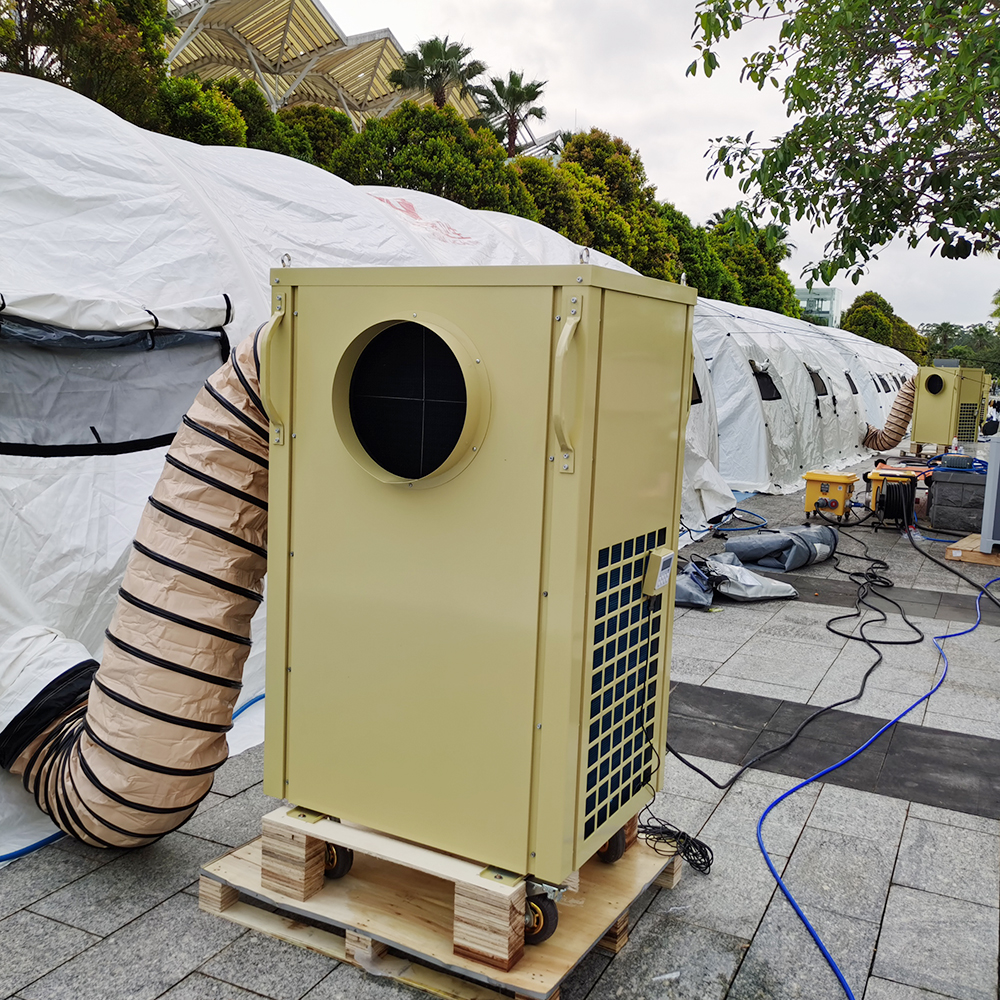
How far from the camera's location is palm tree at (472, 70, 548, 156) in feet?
129

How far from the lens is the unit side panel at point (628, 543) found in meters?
2.79

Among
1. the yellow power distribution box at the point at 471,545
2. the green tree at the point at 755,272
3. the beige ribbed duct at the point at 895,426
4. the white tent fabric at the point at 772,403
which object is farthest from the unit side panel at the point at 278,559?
the green tree at the point at 755,272

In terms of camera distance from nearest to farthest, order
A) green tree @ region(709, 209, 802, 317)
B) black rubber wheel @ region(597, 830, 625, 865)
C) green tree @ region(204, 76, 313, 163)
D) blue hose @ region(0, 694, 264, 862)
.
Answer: black rubber wheel @ region(597, 830, 625, 865) < blue hose @ region(0, 694, 264, 862) < green tree @ region(204, 76, 313, 163) < green tree @ region(709, 209, 802, 317)

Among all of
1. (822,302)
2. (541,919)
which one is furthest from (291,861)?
(822,302)

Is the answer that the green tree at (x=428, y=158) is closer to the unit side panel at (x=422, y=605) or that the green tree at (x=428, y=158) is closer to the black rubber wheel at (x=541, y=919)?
the unit side panel at (x=422, y=605)

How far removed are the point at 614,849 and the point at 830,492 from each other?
10211 mm

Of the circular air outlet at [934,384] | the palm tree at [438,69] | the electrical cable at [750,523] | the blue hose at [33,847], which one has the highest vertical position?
the palm tree at [438,69]

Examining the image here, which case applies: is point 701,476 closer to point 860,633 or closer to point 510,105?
point 860,633

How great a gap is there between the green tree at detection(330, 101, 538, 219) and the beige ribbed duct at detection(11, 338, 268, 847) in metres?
18.5

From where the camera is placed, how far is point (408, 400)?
9.44 ft

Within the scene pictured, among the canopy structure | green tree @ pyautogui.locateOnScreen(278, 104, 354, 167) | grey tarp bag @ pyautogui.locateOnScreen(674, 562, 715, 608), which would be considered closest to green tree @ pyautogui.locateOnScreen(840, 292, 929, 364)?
the canopy structure

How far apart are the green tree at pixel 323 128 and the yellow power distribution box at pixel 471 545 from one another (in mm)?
24174

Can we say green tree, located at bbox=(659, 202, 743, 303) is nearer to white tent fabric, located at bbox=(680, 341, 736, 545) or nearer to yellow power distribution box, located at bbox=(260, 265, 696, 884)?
white tent fabric, located at bbox=(680, 341, 736, 545)

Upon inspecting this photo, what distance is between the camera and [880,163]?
7.73 meters
